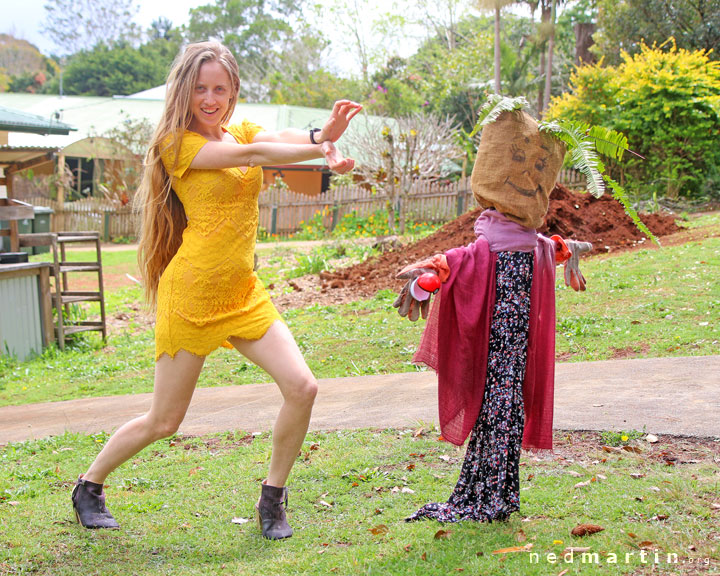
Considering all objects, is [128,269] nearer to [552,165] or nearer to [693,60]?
[693,60]

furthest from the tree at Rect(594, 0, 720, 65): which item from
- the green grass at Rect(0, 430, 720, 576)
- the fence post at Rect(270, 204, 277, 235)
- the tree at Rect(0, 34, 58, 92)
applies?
the tree at Rect(0, 34, 58, 92)

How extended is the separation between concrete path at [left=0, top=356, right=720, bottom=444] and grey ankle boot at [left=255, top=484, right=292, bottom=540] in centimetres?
168

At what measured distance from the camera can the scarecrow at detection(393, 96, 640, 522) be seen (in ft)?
11.3

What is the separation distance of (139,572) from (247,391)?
11.7 ft

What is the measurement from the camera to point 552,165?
3.54 m

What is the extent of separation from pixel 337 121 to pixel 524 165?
2.95ft

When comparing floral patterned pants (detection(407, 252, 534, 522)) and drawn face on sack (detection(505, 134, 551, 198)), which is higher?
drawn face on sack (detection(505, 134, 551, 198))

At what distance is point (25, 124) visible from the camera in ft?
36.5

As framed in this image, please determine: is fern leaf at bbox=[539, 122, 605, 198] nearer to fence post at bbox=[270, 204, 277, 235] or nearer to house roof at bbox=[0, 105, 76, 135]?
house roof at bbox=[0, 105, 76, 135]

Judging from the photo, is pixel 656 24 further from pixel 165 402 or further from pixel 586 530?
pixel 165 402

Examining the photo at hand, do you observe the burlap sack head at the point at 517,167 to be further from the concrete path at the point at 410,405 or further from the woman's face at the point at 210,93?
the concrete path at the point at 410,405

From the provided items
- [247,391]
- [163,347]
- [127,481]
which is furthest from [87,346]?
[163,347]

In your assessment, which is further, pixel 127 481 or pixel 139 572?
pixel 127 481

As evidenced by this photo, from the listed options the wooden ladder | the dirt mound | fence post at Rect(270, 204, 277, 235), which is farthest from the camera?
fence post at Rect(270, 204, 277, 235)
